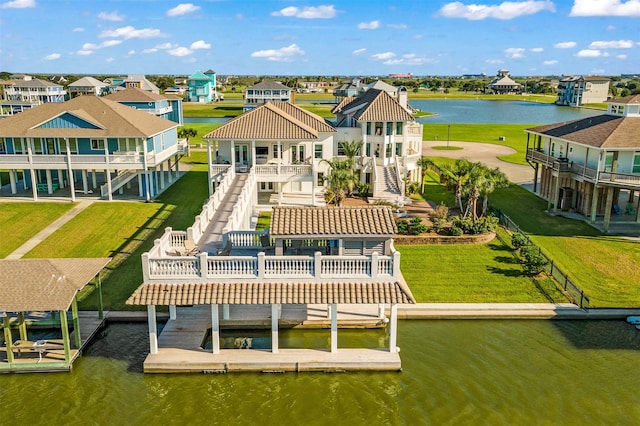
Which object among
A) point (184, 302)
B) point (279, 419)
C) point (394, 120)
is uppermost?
point (394, 120)

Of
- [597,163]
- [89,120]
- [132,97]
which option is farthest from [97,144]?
[597,163]

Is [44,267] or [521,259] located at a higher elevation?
[44,267]

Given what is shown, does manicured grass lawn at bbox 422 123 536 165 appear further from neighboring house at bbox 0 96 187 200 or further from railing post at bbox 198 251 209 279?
railing post at bbox 198 251 209 279

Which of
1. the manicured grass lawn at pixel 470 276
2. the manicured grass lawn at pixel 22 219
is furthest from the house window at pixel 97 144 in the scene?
the manicured grass lawn at pixel 470 276

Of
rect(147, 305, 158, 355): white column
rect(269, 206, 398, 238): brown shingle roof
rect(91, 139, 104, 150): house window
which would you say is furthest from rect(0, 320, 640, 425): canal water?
rect(91, 139, 104, 150): house window

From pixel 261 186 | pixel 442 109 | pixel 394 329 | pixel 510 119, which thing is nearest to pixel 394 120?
pixel 261 186

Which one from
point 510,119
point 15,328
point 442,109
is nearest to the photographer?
point 15,328

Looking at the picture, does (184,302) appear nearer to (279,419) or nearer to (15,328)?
(279,419)
